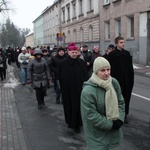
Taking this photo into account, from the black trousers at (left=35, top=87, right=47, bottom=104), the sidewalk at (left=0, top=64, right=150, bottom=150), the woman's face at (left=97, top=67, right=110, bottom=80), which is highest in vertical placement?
the woman's face at (left=97, top=67, right=110, bottom=80)

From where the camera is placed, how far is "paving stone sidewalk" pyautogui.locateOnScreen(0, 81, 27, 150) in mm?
5121

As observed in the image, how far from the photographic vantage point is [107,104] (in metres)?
3.06

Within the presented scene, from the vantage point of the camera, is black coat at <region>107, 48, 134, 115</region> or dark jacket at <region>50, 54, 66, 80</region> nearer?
black coat at <region>107, 48, 134, 115</region>

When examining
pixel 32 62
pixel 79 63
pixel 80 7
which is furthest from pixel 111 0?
pixel 79 63

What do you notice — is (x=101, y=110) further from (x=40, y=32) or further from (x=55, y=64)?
(x=40, y=32)

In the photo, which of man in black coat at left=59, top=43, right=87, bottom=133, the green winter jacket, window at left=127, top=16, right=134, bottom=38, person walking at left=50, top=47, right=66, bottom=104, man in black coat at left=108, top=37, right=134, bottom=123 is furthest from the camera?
window at left=127, top=16, right=134, bottom=38

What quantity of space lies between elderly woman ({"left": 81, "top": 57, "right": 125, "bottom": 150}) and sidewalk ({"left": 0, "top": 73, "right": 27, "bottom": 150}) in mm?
2242

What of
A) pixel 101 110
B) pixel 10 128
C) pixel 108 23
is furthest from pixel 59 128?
pixel 108 23

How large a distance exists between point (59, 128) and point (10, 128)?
1048mm

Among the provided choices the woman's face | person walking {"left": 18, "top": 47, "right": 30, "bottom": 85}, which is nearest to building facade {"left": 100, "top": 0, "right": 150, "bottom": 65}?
person walking {"left": 18, "top": 47, "right": 30, "bottom": 85}

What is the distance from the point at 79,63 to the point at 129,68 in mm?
1153

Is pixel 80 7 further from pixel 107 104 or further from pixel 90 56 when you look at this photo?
pixel 107 104

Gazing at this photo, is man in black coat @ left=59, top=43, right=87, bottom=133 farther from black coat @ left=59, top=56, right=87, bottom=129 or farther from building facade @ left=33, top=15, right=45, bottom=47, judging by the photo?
building facade @ left=33, top=15, right=45, bottom=47

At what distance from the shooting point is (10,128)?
6203mm
